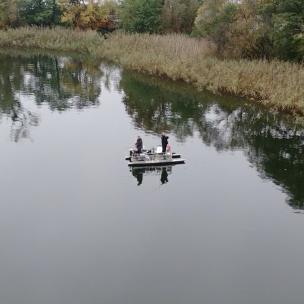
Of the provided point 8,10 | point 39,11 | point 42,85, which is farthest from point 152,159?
point 39,11

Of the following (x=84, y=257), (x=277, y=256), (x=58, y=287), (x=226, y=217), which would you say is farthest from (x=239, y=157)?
(x=58, y=287)

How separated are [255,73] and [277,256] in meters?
25.6

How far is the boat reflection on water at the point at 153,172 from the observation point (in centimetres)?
2461

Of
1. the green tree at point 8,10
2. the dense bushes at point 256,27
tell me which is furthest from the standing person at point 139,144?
the green tree at point 8,10

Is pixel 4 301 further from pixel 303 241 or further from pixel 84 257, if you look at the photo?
pixel 303 241

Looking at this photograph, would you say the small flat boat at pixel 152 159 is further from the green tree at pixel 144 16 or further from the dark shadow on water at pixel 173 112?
the green tree at pixel 144 16

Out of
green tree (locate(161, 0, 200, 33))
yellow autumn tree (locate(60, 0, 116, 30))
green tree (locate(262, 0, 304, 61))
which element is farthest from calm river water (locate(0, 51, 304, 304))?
yellow autumn tree (locate(60, 0, 116, 30))

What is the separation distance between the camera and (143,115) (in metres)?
36.8

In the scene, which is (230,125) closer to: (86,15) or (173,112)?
(173,112)

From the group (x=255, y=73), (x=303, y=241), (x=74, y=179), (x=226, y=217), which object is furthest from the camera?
(x=255, y=73)

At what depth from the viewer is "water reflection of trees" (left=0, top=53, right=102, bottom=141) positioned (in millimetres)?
36906

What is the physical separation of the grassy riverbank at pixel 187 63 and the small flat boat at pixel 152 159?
40.4 feet

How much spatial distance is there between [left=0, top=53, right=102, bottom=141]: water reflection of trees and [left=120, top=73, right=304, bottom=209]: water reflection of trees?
15.7ft

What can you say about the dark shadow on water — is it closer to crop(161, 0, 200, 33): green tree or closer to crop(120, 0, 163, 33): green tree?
crop(120, 0, 163, 33): green tree
